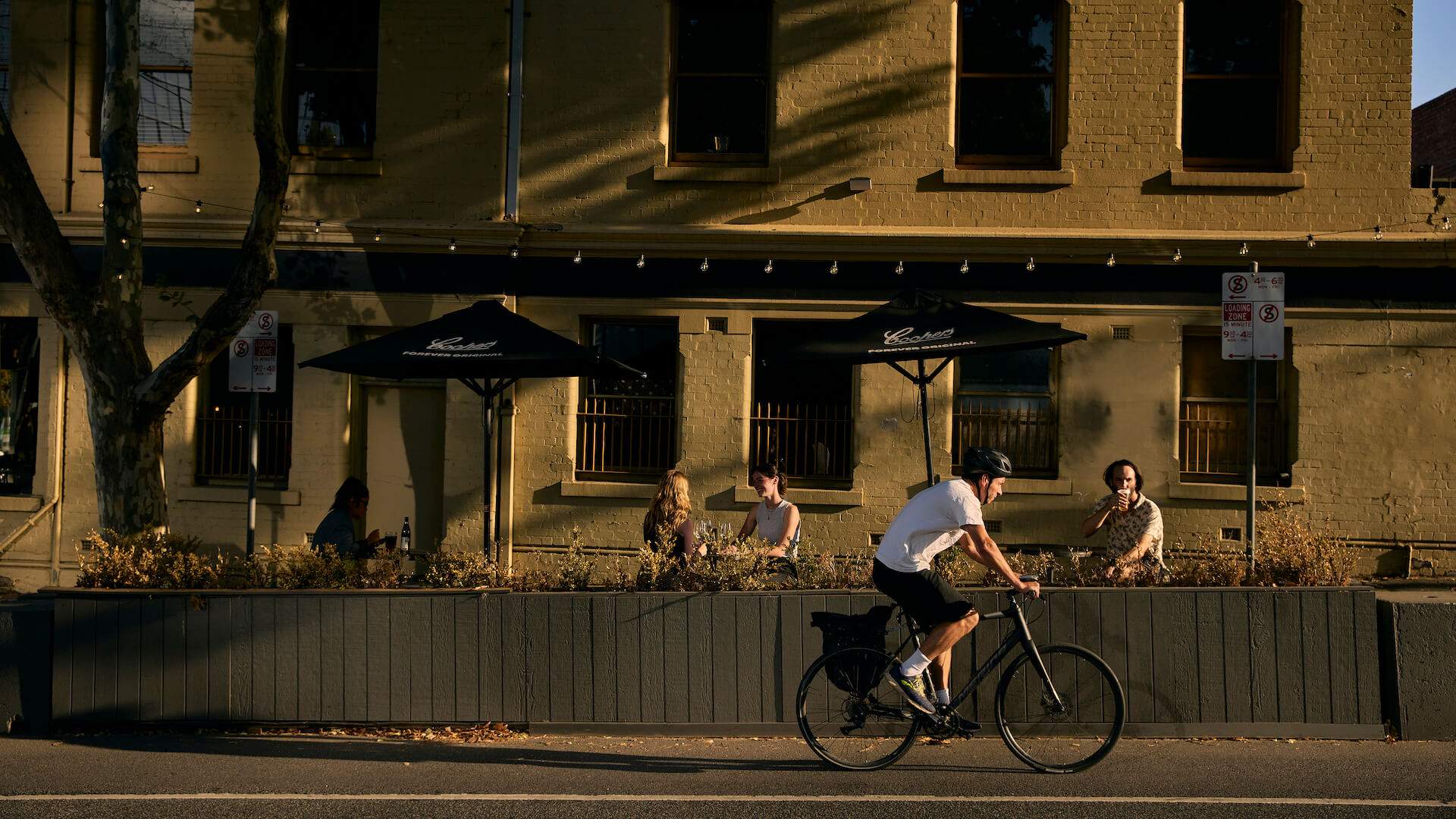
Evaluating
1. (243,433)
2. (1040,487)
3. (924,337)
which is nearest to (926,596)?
(924,337)

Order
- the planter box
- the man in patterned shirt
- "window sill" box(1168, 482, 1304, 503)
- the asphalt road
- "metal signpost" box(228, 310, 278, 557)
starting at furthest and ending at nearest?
"window sill" box(1168, 482, 1304, 503) → "metal signpost" box(228, 310, 278, 557) → the man in patterned shirt → the planter box → the asphalt road

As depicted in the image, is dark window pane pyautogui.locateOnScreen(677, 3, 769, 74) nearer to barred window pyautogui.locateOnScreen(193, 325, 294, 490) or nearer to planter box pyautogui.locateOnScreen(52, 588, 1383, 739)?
barred window pyautogui.locateOnScreen(193, 325, 294, 490)

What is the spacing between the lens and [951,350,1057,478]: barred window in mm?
13328

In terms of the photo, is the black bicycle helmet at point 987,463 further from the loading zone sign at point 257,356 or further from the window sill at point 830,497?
the loading zone sign at point 257,356

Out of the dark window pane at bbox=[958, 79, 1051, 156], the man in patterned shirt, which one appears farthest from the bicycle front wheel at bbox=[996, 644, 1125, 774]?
the dark window pane at bbox=[958, 79, 1051, 156]

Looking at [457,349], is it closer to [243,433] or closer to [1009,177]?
[243,433]

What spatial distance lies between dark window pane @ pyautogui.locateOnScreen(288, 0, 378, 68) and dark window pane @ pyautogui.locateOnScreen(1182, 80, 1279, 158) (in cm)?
881

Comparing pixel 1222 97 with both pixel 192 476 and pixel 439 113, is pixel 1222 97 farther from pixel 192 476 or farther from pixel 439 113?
pixel 192 476

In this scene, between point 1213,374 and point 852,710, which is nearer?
point 852,710

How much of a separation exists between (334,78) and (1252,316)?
9891 mm

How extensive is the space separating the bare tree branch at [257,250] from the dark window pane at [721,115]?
4763 millimetres

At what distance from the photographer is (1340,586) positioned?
8.00 m

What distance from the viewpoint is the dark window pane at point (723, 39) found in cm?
1370

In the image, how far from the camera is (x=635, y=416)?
45.0 ft
